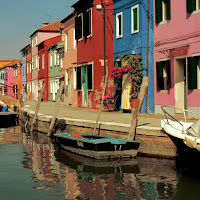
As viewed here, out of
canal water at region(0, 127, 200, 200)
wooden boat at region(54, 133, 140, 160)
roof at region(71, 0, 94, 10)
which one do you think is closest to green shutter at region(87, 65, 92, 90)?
roof at region(71, 0, 94, 10)

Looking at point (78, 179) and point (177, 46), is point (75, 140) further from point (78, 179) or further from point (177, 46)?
point (177, 46)

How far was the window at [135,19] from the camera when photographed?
72.9ft

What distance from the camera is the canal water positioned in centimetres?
1005

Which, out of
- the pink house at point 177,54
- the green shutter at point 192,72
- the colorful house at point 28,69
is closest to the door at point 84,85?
the pink house at point 177,54

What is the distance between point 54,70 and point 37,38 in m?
9.18

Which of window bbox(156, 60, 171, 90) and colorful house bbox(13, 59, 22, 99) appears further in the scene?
colorful house bbox(13, 59, 22, 99)

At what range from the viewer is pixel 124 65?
22672 mm

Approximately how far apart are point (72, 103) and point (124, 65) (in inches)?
349

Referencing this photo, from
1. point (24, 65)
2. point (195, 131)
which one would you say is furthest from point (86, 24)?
point (24, 65)

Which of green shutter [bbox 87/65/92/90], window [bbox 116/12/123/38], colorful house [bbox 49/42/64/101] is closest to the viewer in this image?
window [bbox 116/12/123/38]

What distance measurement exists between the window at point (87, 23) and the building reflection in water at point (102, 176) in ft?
39.3

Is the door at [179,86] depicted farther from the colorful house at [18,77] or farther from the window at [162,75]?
the colorful house at [18,77]

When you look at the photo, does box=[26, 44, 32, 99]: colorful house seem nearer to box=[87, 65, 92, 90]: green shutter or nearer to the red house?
the red house

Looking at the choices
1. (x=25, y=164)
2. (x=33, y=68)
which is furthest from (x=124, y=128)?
(x=33, y=68)
